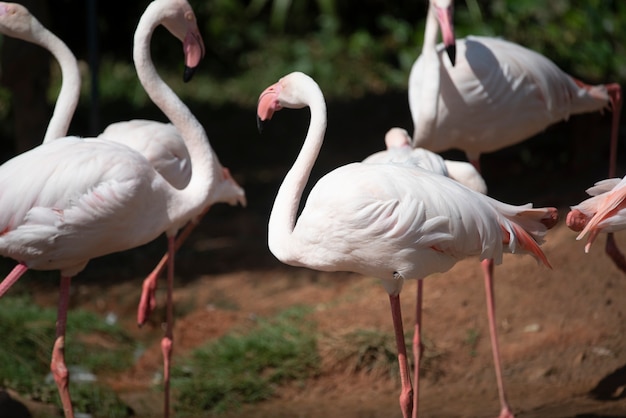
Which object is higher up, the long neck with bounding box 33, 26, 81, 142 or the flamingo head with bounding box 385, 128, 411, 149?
the long neck with bounding box 33, 26, 81, 142

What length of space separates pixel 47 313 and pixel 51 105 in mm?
5168

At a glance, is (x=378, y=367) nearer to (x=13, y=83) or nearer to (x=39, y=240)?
(x=39, y=240)

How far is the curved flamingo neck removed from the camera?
183 inches

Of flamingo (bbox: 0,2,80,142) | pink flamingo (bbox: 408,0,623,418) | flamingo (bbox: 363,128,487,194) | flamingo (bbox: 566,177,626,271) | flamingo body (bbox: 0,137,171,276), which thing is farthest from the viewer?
pink flamingo (bbox: 408,0,623,418)

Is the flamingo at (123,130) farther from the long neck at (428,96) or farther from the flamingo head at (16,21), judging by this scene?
the long neck at (428,96)

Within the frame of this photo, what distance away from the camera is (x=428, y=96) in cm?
507

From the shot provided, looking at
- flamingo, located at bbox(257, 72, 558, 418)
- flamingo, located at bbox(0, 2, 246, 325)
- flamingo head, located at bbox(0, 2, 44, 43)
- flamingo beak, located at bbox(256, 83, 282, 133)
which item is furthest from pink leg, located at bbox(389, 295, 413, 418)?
flamingo head, located at bbox(0, 2, 44, 43)

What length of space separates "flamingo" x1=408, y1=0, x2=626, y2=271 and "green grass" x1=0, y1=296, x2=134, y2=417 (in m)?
2.13

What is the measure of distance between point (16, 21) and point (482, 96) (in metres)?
2.45

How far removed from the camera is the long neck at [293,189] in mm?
3736

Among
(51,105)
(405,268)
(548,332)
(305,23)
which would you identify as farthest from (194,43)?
(305,23)

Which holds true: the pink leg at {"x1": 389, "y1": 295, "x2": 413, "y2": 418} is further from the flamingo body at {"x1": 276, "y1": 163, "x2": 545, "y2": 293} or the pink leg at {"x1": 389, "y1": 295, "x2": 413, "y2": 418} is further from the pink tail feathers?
the pink tail feathers

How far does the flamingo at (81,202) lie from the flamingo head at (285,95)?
2.08ft

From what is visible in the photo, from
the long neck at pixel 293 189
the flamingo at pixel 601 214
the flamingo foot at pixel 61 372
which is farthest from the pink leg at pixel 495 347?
the flamingo foot at pixel 61 372
